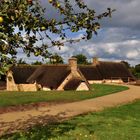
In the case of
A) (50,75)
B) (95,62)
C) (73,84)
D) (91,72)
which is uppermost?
(95,62)

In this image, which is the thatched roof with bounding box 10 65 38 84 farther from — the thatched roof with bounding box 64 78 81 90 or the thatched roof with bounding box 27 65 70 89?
the thatched roof with bounding box 64 78 81 90

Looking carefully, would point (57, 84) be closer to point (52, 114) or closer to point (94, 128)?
point (52, 114)

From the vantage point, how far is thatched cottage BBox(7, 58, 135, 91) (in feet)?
175

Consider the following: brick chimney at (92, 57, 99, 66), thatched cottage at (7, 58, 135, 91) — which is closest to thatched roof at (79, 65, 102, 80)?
thatched cottage at (7, 58, 135, 91)

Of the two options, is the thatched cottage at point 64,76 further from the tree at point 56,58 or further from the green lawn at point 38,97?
the tree at point 56,58

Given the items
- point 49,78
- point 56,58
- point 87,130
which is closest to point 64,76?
point 49,78

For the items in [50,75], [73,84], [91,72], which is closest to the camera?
[73,84]

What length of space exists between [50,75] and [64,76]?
4.66 meters

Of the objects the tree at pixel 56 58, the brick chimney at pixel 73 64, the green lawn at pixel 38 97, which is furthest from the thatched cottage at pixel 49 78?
the tree at pixel 56 58

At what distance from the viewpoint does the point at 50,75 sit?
58750 millimetres

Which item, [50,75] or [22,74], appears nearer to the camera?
[50,75]

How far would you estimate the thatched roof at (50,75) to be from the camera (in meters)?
55.0

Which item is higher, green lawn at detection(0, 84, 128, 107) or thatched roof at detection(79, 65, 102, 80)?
thatched roof at detection(79, 65, 102, 80)

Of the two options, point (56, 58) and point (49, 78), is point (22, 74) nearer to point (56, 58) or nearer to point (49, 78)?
point (49, 78)
